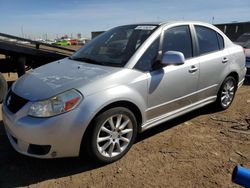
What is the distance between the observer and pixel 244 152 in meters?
3.81

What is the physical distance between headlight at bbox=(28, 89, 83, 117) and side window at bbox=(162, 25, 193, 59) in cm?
159

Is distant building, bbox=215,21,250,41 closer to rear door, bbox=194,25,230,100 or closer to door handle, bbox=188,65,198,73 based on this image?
rear door, bbox=194,25,230,100

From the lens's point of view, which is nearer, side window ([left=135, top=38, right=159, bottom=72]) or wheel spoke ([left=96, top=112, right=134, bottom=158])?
wheel spoke ([left=96, top=112, right=134, bottom=158])

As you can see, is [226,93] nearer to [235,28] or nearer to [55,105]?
[55,105]

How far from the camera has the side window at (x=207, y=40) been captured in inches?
181

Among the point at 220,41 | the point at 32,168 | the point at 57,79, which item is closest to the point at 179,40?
the point at 220,41

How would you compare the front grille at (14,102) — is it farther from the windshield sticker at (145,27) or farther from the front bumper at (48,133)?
the windshield sticker at (145,27)

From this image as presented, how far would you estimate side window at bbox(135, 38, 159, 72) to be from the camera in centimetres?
371

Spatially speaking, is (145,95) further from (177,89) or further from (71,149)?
(71,149)

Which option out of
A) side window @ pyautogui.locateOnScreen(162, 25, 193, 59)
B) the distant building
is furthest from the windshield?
the distant building

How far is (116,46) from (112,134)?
136cm

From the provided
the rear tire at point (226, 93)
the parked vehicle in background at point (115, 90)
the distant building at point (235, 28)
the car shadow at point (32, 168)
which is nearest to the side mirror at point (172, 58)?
the parked vehicle in background at point (115, 90)

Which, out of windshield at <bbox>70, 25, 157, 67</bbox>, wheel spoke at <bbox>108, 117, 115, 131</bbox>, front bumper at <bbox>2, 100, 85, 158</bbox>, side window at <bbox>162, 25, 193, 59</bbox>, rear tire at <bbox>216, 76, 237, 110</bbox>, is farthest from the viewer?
rear tire at <bbox>216, 76, 237, 110</bbox>

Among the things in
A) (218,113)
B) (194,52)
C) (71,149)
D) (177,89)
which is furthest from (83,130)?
(218,113)
